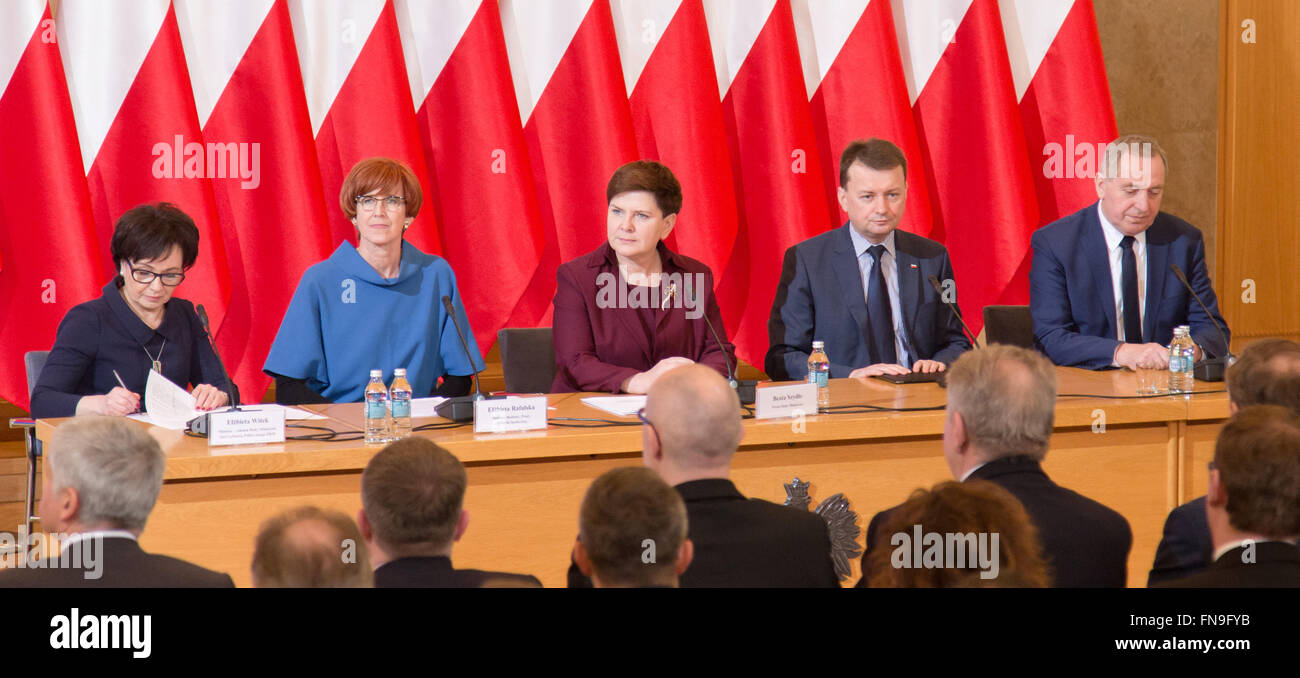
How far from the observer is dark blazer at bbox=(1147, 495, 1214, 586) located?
2.11 meters

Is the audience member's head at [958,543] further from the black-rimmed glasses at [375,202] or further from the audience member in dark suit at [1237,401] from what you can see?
the black-rimmed glasses at [375,202]

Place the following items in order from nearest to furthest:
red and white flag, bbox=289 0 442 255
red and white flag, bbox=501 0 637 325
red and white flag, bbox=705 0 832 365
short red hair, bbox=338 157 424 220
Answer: short red hair, bbox=338 157 424 220, red and white flag, bbox=289 0 442 255, red and white flag, bbox=501 0 637 325, red and white flag, bbox=705 0 832 365

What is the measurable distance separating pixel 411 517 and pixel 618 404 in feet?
5.34

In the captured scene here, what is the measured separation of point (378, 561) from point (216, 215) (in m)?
2.86

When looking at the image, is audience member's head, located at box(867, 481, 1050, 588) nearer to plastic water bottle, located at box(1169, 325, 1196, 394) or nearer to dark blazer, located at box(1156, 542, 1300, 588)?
dark blazer, located at box(1156, 542, 1300, 588)

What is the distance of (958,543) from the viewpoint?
1.50 m

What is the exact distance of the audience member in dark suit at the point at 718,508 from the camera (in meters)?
1.92

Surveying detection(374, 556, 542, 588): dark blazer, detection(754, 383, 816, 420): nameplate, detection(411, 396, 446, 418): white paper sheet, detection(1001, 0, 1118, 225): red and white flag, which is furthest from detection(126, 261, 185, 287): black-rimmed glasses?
detection(1001, 0, 1118, 225): red and white flag

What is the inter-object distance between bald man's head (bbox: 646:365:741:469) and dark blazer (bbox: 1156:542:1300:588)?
0.73m

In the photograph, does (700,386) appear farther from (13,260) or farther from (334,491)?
(13,260)

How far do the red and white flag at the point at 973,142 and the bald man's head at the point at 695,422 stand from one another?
3234 millimetres

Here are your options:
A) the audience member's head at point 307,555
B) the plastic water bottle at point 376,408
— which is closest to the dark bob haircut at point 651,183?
the plastic water bottle at point 376,408

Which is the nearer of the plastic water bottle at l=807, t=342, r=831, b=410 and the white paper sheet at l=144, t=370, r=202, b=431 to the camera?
the white paper sheet at l=144, t=370, r=202, b=431

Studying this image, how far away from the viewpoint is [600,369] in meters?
3.71
